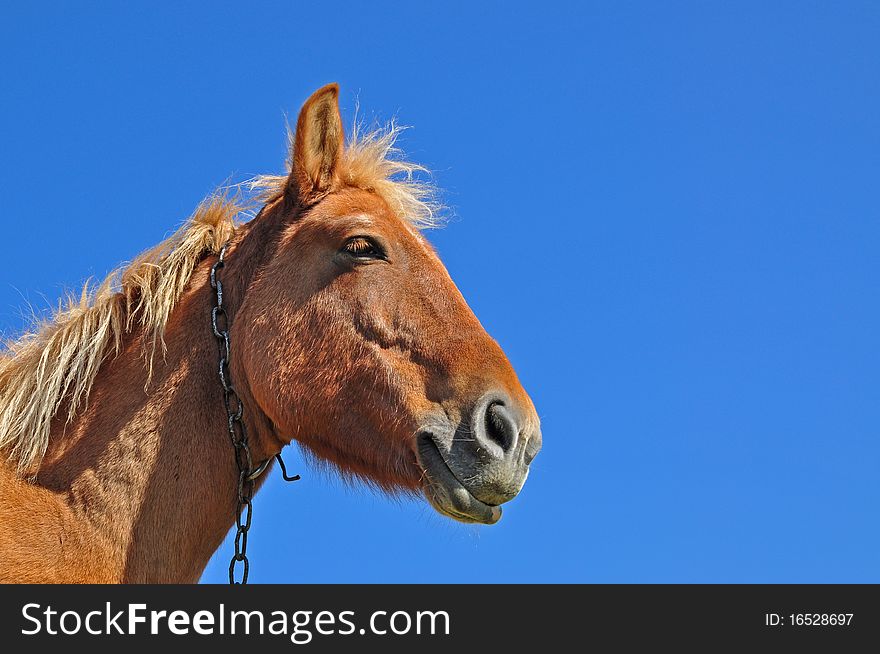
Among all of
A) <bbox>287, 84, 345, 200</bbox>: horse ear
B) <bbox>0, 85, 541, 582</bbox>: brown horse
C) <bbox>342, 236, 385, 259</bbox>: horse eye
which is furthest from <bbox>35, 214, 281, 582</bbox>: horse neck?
<bbox>287, 84, 345, 200</bbox>: horse ear

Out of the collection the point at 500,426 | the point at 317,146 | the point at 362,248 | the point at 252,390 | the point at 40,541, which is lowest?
the point at 40,541

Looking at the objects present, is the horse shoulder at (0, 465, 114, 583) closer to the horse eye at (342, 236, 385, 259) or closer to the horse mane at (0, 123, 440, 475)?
the horse mane at (0, 123, 440, 475)

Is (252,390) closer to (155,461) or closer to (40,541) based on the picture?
(155,461)

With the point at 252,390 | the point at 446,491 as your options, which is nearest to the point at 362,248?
the point at 252,390

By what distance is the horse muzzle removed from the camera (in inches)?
180

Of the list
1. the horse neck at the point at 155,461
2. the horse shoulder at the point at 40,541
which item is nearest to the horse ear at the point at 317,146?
the horse neck at the point at 155,461

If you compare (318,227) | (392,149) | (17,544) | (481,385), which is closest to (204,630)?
(17,544)

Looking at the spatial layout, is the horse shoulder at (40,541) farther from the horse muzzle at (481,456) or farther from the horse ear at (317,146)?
the horse ear at (317,146)

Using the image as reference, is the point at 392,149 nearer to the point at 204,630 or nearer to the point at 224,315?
the point at 224,315

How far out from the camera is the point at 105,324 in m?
5.21

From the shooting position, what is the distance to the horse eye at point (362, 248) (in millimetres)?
5176

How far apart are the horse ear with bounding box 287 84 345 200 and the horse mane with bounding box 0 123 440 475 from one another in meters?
0.11

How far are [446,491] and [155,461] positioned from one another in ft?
5.00

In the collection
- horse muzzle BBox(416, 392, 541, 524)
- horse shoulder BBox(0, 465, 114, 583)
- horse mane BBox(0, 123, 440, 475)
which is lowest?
horse shoulder BBox(0, 465, 114, 583)
